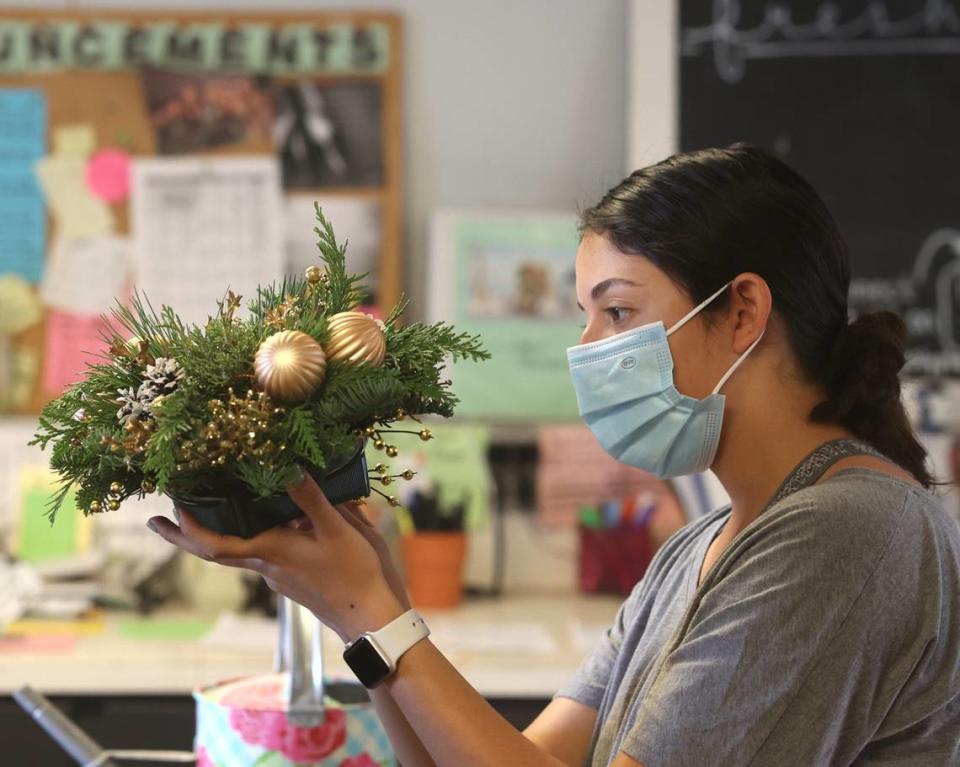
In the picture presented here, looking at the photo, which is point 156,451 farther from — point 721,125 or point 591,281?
point 721,125

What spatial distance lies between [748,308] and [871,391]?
13cm

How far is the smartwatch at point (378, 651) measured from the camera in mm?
929

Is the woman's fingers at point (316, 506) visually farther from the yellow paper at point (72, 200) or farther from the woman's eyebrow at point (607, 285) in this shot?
the yellow paper at point (72, 200)

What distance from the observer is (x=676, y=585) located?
46.7 inches

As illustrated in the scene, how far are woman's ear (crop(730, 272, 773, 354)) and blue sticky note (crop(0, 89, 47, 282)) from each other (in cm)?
178

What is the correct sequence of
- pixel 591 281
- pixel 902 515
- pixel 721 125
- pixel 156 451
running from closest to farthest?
pixel 156 451
pixel 902 515
pixel 591 281
pixel 721 125

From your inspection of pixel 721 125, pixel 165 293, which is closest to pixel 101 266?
pixel 165 293

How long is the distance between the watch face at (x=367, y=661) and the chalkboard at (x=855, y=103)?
170 cm

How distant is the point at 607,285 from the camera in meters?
1.09

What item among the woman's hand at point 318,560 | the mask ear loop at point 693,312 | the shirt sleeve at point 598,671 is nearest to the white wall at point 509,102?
the shirt sleeve at point 598,671

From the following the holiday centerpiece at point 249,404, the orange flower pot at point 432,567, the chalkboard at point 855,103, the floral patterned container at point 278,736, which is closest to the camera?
the holiday centerpiece at point 249,404

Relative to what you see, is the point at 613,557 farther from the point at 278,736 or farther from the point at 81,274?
the point at 278,736

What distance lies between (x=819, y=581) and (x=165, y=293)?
181 centimetres

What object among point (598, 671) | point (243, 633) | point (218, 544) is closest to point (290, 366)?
point (218, 544)
